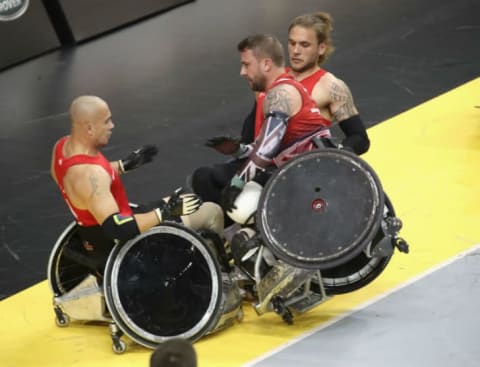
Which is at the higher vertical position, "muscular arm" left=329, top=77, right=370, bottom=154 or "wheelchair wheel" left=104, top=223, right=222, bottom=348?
"muscular arm" left=329, top=77, right=370, bottom=154

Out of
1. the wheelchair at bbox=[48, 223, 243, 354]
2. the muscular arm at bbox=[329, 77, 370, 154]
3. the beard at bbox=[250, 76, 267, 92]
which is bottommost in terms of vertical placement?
the wheelchair at bbox=[48, 223, 243, 354]

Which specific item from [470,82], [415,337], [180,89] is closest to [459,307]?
[415,337]

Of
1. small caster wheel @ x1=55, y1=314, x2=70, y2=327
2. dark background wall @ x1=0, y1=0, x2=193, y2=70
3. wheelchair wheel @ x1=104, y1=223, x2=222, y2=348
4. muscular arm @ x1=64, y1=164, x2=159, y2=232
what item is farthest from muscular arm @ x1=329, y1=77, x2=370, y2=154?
dark background wall @ x1=0, y1=0, x2=193, y2=70

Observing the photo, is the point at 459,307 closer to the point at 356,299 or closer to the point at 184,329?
the point at 356,299

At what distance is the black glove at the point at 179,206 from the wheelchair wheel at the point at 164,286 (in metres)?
0.14

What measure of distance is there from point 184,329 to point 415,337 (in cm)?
134

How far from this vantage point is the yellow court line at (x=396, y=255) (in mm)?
6344

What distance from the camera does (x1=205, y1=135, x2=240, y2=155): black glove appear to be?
259 inches

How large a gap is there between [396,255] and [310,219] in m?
1.24

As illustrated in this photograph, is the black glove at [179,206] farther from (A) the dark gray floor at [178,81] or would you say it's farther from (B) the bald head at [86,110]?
(A) the dark gray floor at [178,81]

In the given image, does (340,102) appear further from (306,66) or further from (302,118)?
(302,118)

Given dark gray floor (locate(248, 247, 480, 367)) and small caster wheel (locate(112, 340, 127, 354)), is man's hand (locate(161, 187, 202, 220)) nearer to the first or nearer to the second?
small caster wheel (locate(112, 340, 127, 354))

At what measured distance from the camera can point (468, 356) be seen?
18.9ft

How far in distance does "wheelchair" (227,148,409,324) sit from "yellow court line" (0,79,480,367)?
1.10 ft
